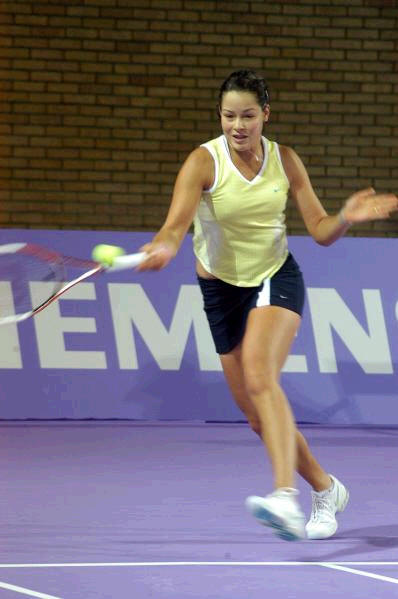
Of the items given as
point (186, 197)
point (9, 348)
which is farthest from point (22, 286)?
point (186, 197)

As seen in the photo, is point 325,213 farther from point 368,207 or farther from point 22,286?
point 22,286

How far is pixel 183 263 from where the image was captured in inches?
362

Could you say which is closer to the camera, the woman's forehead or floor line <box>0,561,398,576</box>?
floor line <box>0,561,398,576</box>

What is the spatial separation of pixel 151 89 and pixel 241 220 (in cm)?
775

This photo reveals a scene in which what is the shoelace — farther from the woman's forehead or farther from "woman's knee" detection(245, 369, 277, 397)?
the woman's forehead

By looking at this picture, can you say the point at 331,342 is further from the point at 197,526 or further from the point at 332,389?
the point at 197,526

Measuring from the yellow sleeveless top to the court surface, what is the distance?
3.64 ft

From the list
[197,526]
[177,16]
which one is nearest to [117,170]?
[177,16]

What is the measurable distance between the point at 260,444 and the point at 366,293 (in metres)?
1.50

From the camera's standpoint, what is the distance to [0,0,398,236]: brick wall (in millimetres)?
12461

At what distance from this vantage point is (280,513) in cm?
452

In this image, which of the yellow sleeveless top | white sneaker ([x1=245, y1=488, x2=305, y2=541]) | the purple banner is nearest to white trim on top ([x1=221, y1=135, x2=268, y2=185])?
the yellow sleeveless top

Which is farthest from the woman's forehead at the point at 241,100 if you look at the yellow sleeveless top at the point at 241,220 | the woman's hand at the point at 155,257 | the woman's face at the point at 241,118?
the woman's hand at the point at 155,257

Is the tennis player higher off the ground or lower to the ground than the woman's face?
lower
